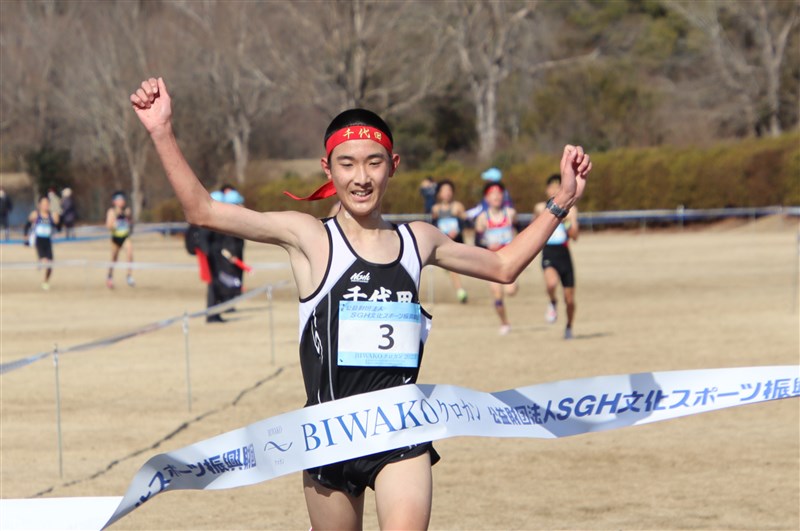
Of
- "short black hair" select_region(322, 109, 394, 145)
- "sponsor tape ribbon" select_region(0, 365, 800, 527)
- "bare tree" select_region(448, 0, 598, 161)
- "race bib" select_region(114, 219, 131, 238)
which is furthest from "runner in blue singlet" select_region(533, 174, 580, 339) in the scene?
"bare tree" select_region(448, 0, 598, 161)

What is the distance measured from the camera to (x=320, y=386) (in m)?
4.47

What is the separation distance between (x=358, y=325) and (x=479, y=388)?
829cm

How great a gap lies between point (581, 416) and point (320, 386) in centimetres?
122

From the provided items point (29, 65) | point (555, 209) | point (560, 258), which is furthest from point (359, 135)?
point (29, 65)

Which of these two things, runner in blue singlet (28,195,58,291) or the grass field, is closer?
the grass field

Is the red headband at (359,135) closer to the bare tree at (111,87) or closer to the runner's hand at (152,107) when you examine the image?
the runner's hand at (152,107)

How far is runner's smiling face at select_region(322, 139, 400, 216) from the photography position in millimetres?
4426

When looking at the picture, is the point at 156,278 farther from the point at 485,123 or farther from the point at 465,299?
the point at 485,123

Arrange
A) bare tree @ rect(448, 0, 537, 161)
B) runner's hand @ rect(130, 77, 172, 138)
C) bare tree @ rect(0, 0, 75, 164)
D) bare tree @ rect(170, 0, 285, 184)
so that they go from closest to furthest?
runner's hand @ rect(130, 77, 172, 138) < bare tree @ rect(0, 0, 75, 164) < bare tree @ rect(448, 0, 537, 161) < bare tree @ rect(170, 0, 285, 184)

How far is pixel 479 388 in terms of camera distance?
493 inches

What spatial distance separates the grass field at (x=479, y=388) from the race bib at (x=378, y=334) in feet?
10.7

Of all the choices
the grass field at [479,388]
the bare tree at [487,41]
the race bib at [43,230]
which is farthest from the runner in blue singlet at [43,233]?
the bare tree at [487,41]

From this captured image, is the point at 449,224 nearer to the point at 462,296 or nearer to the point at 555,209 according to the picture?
the point at 462,296

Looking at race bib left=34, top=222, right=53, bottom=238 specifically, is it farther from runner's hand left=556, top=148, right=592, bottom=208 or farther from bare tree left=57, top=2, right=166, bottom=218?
runner's hand left=556, top=148, right=592, bottom=208
